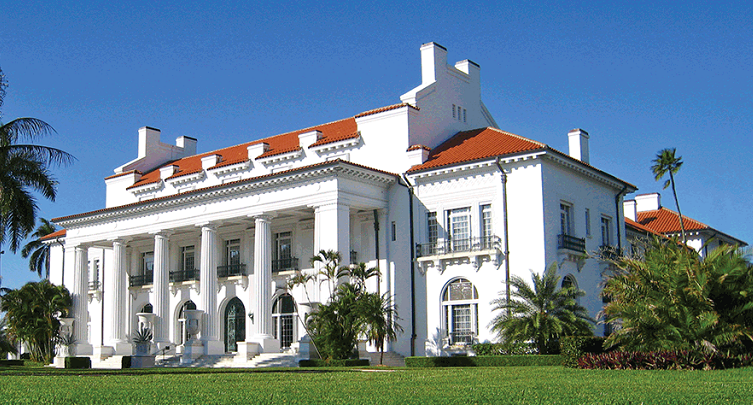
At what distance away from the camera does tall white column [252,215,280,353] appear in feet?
117

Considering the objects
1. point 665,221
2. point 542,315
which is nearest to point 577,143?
point 542,315

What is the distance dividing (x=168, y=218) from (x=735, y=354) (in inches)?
1072

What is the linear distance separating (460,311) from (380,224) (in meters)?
5.26

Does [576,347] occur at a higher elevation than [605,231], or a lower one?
lower

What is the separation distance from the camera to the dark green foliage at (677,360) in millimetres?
21258

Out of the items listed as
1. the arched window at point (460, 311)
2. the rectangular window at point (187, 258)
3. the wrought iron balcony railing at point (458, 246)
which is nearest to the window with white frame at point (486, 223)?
the wrought iron balcony railing at point (458, 246)

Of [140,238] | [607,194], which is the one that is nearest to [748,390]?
[607,194]

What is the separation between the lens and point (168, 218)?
4050 cm

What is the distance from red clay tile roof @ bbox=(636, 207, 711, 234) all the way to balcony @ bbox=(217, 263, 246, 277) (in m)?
24.2

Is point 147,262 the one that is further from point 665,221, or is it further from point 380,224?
point 665,221

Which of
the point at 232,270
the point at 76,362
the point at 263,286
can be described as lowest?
the point at 76,362

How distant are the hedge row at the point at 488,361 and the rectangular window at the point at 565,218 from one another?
7.67 meters

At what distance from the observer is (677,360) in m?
21.4

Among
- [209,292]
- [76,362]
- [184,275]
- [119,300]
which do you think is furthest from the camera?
[184,275]
